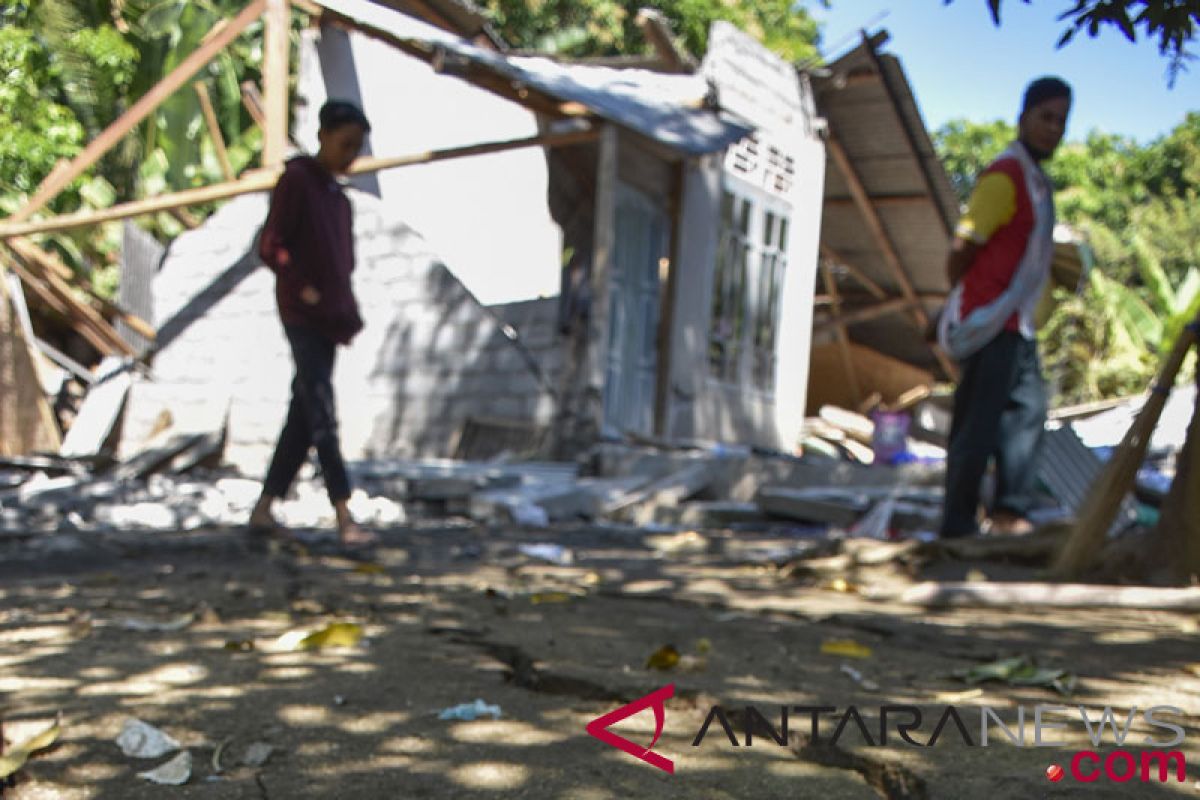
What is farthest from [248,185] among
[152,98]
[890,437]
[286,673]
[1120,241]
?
[1120,241]

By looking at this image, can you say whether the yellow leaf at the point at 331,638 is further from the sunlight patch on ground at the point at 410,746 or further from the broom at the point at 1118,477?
the broom at the point at 1118,477

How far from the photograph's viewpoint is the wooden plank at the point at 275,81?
8.88 metres

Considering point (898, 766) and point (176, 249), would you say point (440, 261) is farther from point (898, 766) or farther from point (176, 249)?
point (898, 766)

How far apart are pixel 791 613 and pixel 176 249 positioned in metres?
10.4

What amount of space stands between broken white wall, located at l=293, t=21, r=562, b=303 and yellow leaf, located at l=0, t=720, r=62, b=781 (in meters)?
8.45

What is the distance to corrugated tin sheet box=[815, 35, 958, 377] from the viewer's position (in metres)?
11.3

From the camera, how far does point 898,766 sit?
1742 mm

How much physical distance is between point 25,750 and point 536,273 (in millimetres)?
8800

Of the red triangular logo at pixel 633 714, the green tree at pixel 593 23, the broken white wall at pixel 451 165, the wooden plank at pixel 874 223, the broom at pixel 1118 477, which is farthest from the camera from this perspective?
the green tree at pixel 593 23

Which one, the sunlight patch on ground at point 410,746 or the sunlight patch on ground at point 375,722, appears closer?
the sunlight patch on ground at point 410,746

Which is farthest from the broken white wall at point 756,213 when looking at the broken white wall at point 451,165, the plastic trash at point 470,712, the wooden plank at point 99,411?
the plastic trash at point 470,712

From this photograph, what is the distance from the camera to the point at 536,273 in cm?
1039

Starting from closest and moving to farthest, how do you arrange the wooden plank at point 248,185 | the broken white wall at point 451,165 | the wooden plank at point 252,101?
the wooden plank at point 248,185 → the broken white wall at point 451,165 → the wooden plank at point 252,101

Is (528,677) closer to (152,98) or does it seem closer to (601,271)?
(601,271)
